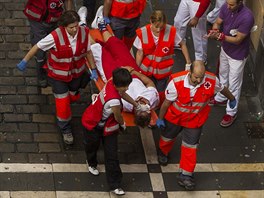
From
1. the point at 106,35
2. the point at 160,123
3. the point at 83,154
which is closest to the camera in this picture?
the point at 160,123

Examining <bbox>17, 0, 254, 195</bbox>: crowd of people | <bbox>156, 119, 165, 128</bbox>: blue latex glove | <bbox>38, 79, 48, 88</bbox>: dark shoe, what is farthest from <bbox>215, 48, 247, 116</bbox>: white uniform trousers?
<bbox>38, 79, 48, 88</bbox>: dark shoe

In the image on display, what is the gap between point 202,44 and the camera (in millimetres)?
10508

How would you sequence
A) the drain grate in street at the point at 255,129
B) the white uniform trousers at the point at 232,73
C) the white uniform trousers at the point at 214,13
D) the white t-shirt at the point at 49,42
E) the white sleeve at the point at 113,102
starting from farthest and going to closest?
the white uniform trousers at the point at 214,13 → the drain grate in street at the point at 255,129 → the white uniform trousers at the point at 232,73 → the white t-shirt at the point at 49,42 → the white sleeve at the point at 113,102

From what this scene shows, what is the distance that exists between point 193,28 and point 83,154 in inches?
101

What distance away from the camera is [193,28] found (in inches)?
409

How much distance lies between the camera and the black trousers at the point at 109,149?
8.34 m

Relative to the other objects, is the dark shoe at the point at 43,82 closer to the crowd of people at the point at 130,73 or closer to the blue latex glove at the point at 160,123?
the crowd of people at the point at 130,73

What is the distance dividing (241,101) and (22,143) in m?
3.08

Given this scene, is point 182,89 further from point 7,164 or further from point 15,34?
point 15,34

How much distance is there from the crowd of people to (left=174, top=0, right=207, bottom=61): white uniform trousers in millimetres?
217

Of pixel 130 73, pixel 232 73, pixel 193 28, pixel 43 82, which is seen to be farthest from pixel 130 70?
pixel 193 28

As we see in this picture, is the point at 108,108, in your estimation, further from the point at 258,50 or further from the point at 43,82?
the point at 258,50

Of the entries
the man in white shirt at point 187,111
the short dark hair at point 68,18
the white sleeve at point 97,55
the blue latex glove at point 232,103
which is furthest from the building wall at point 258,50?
the short dark hair at point 68,18

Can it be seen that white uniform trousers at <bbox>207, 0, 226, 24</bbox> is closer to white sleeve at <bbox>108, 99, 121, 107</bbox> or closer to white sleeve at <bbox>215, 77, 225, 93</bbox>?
white sleeve at <bbox>215, 77, 225, 93</bbox>
